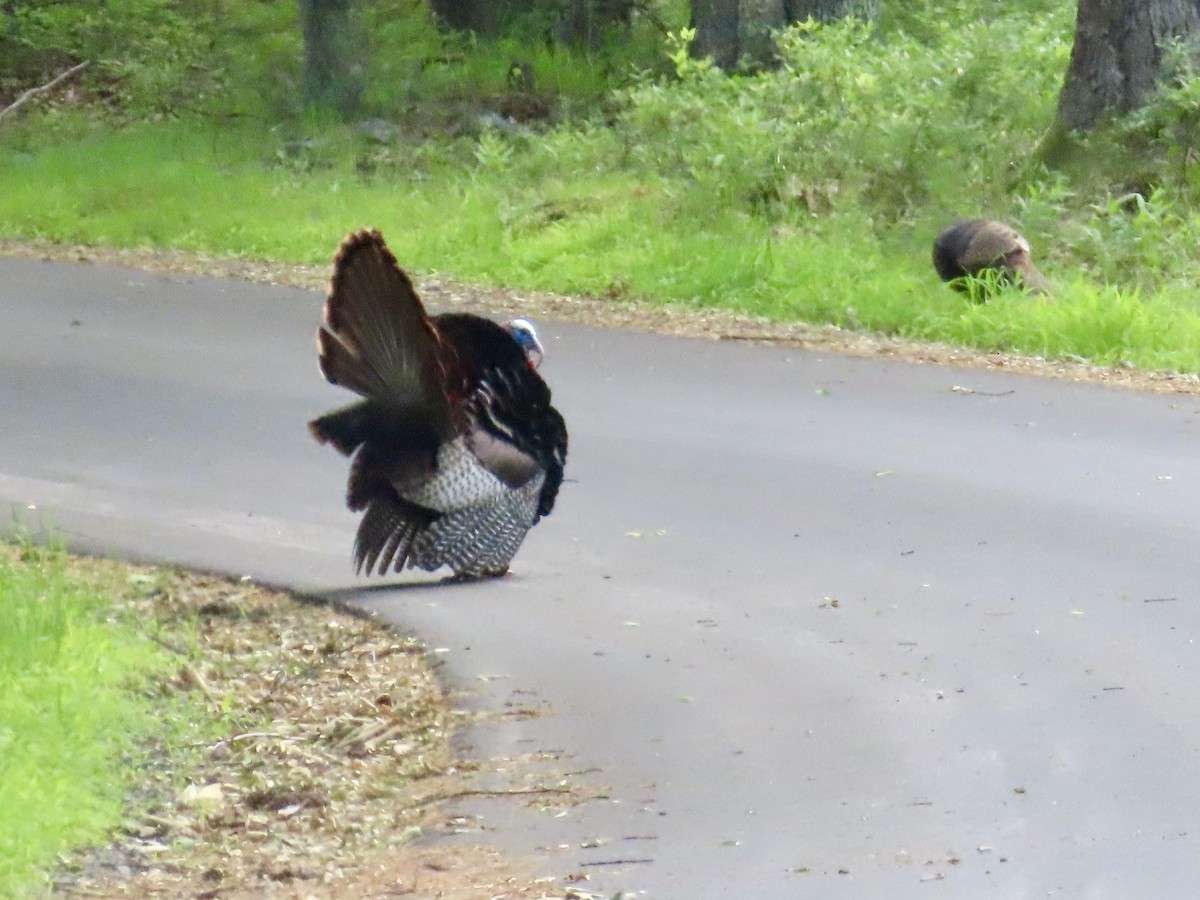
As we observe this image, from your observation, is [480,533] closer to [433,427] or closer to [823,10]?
[433,427]

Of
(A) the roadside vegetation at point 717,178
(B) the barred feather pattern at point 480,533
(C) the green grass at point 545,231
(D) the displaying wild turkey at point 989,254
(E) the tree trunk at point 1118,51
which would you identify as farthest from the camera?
(E) the tree trunk at point 1118,51

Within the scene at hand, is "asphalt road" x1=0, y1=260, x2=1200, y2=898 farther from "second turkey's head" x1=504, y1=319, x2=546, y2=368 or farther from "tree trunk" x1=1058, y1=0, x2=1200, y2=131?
"tree trunk" x1=1058, y1=0, x2=1200, y2=131

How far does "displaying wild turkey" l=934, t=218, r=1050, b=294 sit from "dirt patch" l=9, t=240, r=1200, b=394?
3.46 ft

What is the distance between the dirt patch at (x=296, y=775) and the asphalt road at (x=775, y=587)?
171 mm

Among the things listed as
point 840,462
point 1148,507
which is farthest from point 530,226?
point 1148,507

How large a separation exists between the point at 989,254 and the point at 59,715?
898 cm

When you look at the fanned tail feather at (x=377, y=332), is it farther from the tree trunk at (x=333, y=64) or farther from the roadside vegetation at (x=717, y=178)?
the tree trunk at (x=333, y=64)

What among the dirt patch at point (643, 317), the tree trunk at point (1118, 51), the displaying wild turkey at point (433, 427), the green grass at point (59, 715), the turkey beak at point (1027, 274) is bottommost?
the dirt patch at point (643, 317)

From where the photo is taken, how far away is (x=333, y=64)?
72.0 feet

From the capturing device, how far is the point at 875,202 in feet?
52.2

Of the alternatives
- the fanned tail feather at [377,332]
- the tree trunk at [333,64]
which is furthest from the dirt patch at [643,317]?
the fanned tail feather at [377,332]

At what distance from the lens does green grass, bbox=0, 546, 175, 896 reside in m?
4.70

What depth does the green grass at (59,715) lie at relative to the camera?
185 inches

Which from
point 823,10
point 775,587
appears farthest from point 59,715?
point 823,10
